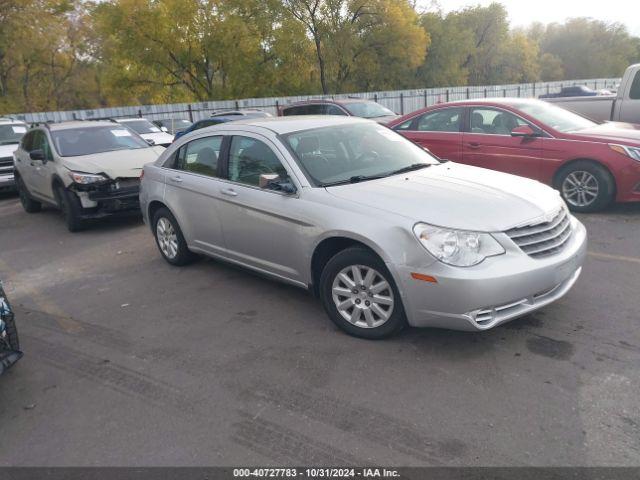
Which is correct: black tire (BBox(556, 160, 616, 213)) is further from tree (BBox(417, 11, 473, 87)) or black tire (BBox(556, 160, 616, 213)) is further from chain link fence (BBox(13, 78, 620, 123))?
tree (BBox(417, 11, 473, 87))

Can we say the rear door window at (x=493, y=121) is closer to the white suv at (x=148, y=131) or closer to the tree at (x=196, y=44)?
the white suv at (x=148, y=131)

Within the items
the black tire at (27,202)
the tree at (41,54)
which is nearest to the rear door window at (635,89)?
the black tire at (27,202)

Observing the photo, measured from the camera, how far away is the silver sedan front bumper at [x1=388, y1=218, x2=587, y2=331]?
3451 millimetres

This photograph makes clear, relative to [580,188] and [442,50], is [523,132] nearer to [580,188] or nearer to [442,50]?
[580,188]

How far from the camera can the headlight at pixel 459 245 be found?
3527 mm

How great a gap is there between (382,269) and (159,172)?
328 cm

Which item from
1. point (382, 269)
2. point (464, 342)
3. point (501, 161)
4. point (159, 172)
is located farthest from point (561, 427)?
point (501, 161)

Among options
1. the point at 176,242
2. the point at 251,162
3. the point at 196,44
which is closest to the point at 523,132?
the point at 251,162

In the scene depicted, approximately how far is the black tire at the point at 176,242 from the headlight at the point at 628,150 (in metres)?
5.39

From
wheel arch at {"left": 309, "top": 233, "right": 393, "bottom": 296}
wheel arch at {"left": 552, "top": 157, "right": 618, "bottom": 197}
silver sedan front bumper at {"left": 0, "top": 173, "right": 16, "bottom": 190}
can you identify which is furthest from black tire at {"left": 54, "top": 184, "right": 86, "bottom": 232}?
wheel arch at {"left": 552, "top": 157, "right": 618, "bottom": 197}

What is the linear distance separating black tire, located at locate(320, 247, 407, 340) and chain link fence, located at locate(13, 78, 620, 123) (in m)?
22.3

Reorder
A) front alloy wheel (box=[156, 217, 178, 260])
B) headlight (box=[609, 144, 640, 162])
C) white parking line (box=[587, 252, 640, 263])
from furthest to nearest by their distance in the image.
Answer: headlight (box=[609, 144, 640, 162]), front alloy wheel (box=[156, 217, 178, 260]), white parking line (box=[587, 252, 640, 263])

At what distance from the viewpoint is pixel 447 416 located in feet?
10.2

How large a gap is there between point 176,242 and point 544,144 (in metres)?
5.04
